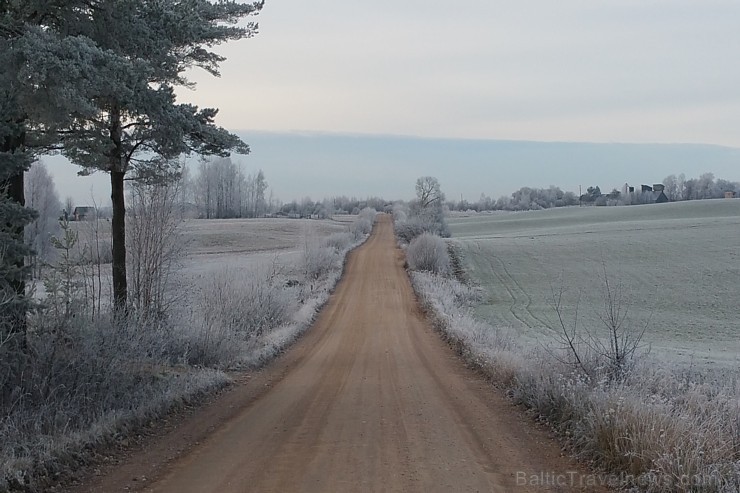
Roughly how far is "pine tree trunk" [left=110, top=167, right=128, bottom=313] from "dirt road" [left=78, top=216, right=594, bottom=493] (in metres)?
3.43

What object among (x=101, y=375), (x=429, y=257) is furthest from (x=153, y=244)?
(x=429, y=257)

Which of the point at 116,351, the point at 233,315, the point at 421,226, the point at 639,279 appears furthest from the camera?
the point at 421,226

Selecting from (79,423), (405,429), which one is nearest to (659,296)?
(405,429)

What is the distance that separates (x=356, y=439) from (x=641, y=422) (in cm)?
338

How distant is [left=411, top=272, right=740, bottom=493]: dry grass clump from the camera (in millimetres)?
5723

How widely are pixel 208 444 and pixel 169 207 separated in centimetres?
967

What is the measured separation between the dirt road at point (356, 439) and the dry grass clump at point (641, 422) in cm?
39

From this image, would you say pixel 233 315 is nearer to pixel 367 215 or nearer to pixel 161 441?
pixel 161 441

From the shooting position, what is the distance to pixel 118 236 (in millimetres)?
13055

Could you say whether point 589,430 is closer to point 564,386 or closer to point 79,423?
point 564,386

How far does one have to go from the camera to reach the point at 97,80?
7.51 meters

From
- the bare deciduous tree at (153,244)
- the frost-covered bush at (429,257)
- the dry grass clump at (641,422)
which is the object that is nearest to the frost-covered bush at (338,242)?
the frost-covered bush at (429,257)

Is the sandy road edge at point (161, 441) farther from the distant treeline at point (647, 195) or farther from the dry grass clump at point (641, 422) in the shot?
the distant treeline at point (647, 195)

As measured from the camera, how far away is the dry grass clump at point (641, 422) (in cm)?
572
